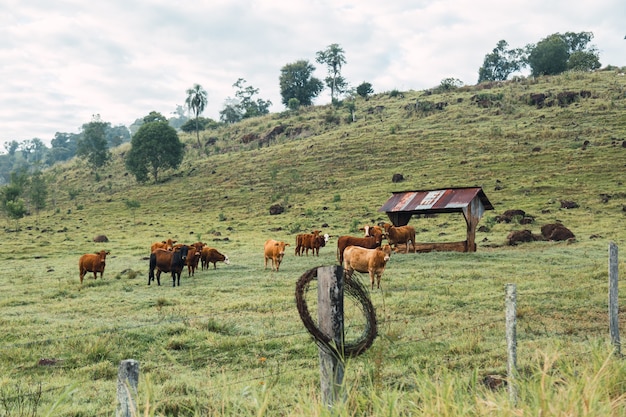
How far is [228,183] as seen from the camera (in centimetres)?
5906

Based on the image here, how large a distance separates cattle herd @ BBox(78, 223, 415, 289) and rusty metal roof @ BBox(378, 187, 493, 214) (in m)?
1.32

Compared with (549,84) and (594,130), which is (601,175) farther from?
(549,84)

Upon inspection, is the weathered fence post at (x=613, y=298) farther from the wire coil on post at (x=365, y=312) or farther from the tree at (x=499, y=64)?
the tree at (x=499, y=64)

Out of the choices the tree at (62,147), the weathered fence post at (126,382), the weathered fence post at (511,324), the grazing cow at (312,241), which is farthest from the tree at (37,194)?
the tree at (62,147)

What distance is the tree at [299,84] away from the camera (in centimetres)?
10875

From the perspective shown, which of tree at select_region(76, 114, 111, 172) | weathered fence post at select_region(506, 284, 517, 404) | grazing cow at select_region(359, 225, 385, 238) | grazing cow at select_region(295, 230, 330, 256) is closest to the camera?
weathered fence post at select_region(506, 284, 517, 404)

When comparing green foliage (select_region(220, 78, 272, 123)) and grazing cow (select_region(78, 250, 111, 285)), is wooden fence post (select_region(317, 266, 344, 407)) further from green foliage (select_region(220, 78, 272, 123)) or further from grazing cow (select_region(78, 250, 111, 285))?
green foliage (select_region(220, 78, 272, 123))

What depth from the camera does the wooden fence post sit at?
4.58 meters

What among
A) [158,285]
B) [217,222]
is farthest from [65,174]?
[158,285]

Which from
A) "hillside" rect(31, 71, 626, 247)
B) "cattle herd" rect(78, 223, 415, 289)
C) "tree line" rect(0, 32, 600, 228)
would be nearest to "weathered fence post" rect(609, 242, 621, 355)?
"cattle herd" rect(78, 223, 415, 289)

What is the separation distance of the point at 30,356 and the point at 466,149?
49625mm

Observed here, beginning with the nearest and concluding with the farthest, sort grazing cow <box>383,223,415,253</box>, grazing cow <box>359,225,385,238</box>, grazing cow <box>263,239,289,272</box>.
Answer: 1. grazing cow <box>263,239,289,272</box>
2. grazing cow <box>359,225,385,238</box>
3. grazing cow <box>383,223,415,253</box>

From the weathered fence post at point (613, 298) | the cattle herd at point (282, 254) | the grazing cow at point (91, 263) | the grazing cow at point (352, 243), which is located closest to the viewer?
the weathered fence post at point (613, 298)

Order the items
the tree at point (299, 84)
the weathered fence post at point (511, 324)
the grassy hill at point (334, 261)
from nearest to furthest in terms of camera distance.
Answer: the weathered fence post at point (511, 324), the grassy hill at point (334, 261), the tree at point (299, 84)
